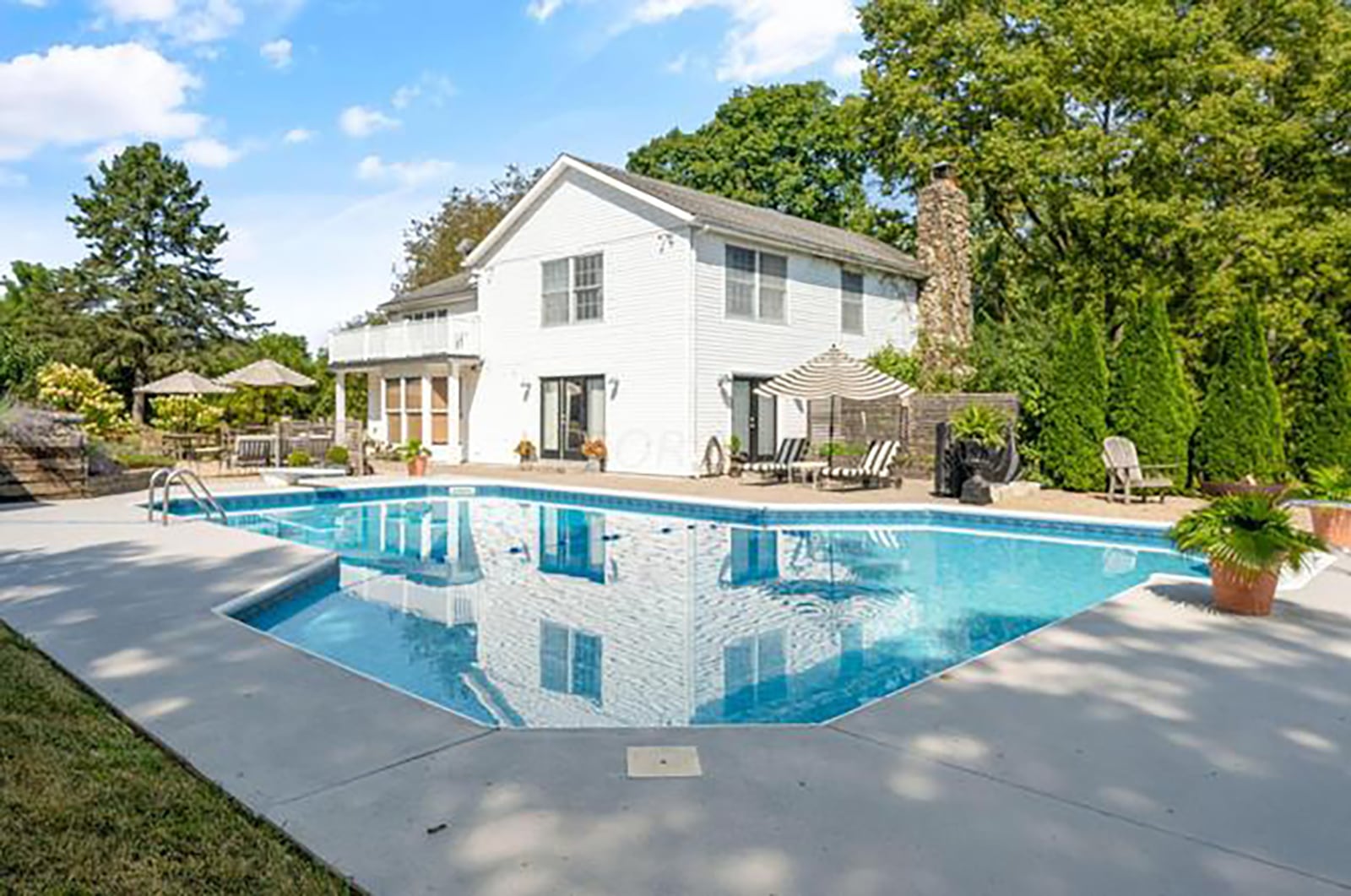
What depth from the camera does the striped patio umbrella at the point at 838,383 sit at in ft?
53.3

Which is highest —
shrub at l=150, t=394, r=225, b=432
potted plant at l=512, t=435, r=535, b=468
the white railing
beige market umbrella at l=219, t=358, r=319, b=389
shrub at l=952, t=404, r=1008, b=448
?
the white railing

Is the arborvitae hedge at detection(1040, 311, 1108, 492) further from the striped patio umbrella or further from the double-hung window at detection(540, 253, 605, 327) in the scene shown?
the double-hung window at detection(540, 253, 605, 327)

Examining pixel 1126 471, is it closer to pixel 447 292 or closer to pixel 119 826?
pixel 119 826

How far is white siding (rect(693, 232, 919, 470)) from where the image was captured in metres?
18.2

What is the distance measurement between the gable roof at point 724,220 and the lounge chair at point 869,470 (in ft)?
18.0

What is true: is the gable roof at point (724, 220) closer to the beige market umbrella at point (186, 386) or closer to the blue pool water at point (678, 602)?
the blue pool water at point (678, 602)

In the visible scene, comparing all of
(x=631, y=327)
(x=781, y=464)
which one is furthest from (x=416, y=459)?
(x=781, y=464)

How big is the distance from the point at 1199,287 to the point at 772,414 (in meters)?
9.95

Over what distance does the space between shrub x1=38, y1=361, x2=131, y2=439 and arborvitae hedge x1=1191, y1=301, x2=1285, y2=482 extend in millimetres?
23712

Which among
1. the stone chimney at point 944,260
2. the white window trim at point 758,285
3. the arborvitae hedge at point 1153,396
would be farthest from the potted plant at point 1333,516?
the stone chimney at point 944,260

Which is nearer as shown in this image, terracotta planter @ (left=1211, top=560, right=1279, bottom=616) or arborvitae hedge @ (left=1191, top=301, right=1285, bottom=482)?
terracotta planter @ (left=1211, top=560, right=1279, bottom=616)

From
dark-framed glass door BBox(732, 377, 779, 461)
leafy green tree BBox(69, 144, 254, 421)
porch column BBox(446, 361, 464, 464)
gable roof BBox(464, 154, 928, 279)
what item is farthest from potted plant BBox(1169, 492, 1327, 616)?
leafy green tree BBox(69, 144, 254, 421)

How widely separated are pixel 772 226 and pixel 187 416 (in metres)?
17.0

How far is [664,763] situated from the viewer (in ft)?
11.9
